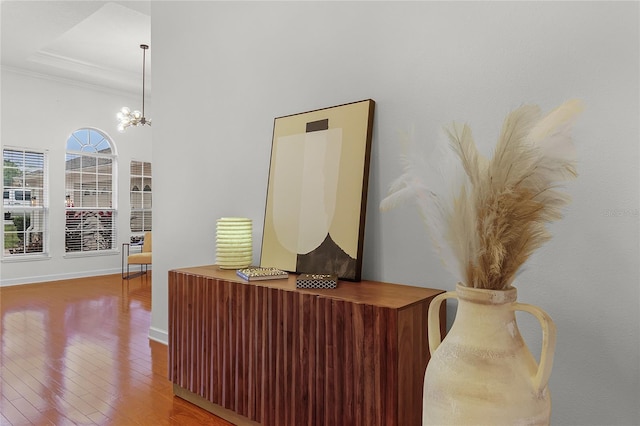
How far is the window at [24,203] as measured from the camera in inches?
267

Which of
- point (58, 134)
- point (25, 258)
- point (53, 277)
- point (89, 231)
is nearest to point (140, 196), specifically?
point (89, 231)

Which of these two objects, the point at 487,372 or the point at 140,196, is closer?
the point at 487,372

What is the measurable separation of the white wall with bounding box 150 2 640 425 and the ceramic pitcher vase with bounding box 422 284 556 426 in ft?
1.93

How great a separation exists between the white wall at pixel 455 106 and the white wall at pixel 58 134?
200 inches

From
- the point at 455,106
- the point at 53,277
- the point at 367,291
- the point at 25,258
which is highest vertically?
the point at 455,106

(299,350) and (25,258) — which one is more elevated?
(299,350)

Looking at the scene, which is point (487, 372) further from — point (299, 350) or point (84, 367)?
point (84, 367)

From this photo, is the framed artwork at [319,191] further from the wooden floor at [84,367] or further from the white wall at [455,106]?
the wooden floor at [84,367]

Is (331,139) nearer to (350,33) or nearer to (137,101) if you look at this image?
(350,33)

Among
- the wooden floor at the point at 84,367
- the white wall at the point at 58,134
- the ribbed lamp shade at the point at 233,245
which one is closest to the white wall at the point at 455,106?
the ribbed lamp shade at the point at 233,245

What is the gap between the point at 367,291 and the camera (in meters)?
1.95

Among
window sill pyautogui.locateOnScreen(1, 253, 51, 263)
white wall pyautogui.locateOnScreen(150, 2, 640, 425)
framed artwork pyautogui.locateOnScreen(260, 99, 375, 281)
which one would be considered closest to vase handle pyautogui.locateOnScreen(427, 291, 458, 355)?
white wall pyautogui.locateOnScreen(150, 2, 640, 425)

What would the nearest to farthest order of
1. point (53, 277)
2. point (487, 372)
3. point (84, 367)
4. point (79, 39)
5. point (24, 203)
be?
point (487, 372)
point (84, 367)
point (79, 39)
point (24, 203)
point (53, 277)

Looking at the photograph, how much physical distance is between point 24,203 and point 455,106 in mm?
7630
